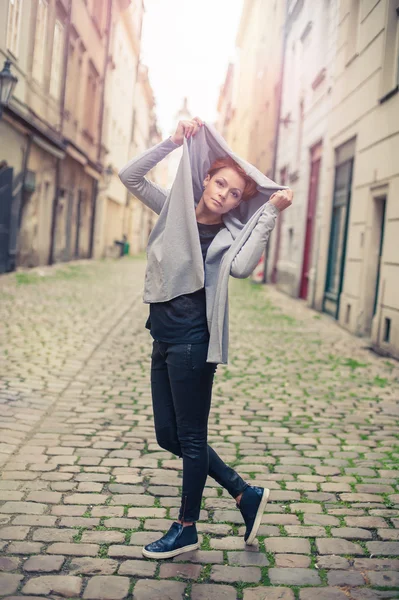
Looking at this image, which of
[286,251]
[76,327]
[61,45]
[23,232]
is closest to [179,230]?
[76,327]

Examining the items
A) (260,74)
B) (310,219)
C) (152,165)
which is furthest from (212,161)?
(260,74)

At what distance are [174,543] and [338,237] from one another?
35.5ft

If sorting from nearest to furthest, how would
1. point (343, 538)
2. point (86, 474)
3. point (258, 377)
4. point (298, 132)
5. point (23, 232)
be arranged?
point (343, 538)
point (86, 474)
point (258, 377)
point (23, 232)
point (298, 132)

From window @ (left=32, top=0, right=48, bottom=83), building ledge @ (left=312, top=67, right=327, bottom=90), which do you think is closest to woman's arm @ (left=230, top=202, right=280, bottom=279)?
building ledge @ (left=312, top=67, right=327, bottom=90)

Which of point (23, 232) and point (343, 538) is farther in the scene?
point (23, 232)

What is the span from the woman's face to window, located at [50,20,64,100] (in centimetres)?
1711

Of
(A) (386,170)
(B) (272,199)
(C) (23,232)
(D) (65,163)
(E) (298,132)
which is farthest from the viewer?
(D) (65,163)

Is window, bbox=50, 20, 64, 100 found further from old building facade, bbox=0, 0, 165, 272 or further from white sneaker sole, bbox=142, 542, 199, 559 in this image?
white sneaker sole, bbox=142, 542, 199, 559

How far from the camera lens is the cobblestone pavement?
2764 mm

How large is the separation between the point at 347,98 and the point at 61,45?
10369 mm

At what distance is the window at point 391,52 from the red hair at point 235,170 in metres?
7.22

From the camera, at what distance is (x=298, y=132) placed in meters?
19.2

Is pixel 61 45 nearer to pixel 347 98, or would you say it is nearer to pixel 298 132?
pixel 298 132

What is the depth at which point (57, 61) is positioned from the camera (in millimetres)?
19156
